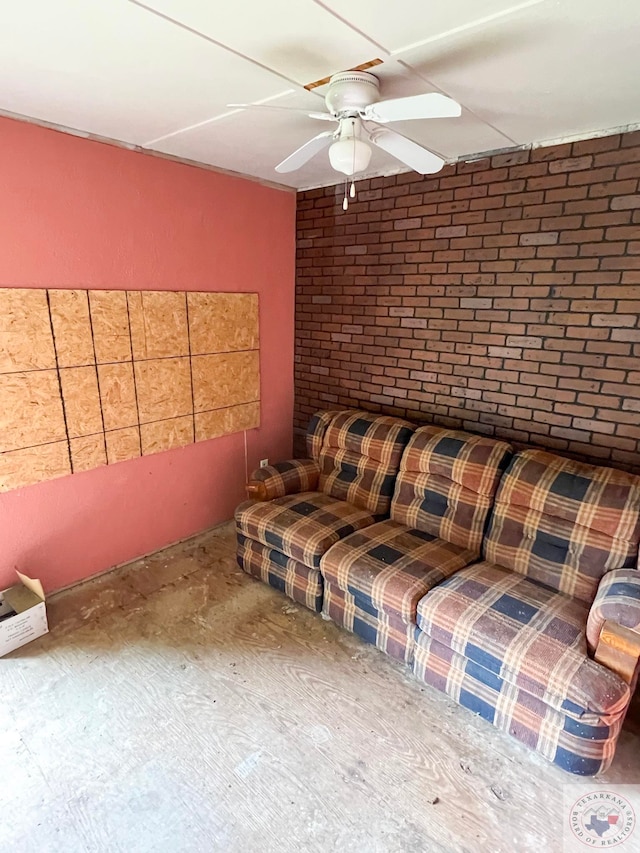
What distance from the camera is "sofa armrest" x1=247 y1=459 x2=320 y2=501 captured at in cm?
300

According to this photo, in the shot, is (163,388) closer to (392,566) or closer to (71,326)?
(71,326)

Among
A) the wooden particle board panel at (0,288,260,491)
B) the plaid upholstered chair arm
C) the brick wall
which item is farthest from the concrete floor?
the brick wall

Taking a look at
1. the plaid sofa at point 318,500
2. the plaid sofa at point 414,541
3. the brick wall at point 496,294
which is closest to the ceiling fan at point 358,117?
the brick wall at point 496,294

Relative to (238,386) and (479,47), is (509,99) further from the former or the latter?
(238,386)

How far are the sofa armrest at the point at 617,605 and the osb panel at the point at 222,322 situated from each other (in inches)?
101

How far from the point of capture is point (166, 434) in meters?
3.04

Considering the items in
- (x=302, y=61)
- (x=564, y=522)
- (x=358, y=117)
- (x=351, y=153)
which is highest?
(x=302, y=61)

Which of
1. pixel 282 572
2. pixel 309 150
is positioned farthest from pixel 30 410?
pixel 309 150

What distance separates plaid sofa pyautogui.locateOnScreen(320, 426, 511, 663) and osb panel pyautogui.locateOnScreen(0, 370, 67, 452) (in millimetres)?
1598

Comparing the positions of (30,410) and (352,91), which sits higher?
(352,91)

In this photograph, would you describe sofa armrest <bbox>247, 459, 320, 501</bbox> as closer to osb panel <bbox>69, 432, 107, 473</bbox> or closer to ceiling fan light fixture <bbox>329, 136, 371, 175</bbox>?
osb panel <bbox>69, 432, 107, 473</bbox>

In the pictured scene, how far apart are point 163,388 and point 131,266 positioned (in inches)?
28.7

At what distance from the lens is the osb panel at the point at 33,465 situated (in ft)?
7.80

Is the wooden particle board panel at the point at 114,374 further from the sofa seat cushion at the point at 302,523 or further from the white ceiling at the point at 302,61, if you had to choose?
the white ceiling at the point at 302,61
